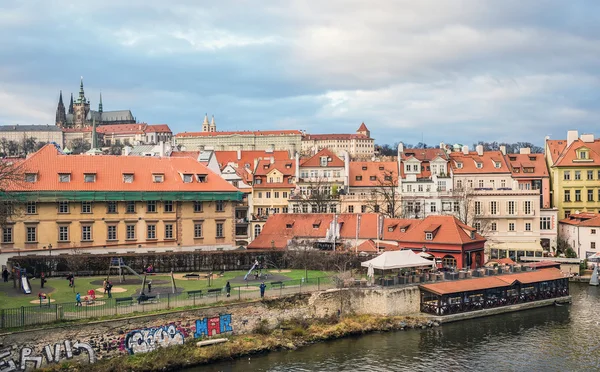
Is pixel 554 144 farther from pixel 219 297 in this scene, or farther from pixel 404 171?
pixel 219 297

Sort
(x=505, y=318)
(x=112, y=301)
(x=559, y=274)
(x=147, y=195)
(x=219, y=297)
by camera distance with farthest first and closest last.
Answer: (x=147, y=195) → (x=559, y=274) → (x=505, y=318) → (x=219, y=297) → (x=112, y=301)

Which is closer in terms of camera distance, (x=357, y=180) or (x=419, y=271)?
(x=419, y=271)

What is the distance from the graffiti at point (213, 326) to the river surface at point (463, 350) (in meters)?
2.48

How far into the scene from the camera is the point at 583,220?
68250mm

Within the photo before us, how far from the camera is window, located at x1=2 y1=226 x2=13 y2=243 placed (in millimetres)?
51062

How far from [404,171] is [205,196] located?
26.4m

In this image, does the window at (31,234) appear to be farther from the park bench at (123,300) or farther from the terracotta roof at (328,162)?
the terracotta roof at (328,162)

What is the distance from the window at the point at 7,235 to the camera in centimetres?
5106

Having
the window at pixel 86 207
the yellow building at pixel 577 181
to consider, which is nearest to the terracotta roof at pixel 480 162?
the yellow building at pixel 577 181

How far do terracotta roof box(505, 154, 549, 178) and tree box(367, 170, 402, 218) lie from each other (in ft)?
46.9

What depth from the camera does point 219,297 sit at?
128 feet

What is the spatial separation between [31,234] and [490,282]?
3602 cm

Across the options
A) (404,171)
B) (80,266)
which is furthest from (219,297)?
(404,171)

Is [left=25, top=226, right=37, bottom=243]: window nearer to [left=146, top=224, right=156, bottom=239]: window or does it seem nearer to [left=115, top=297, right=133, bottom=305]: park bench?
[left=146, top=224, right=156, bottom=239]: window
